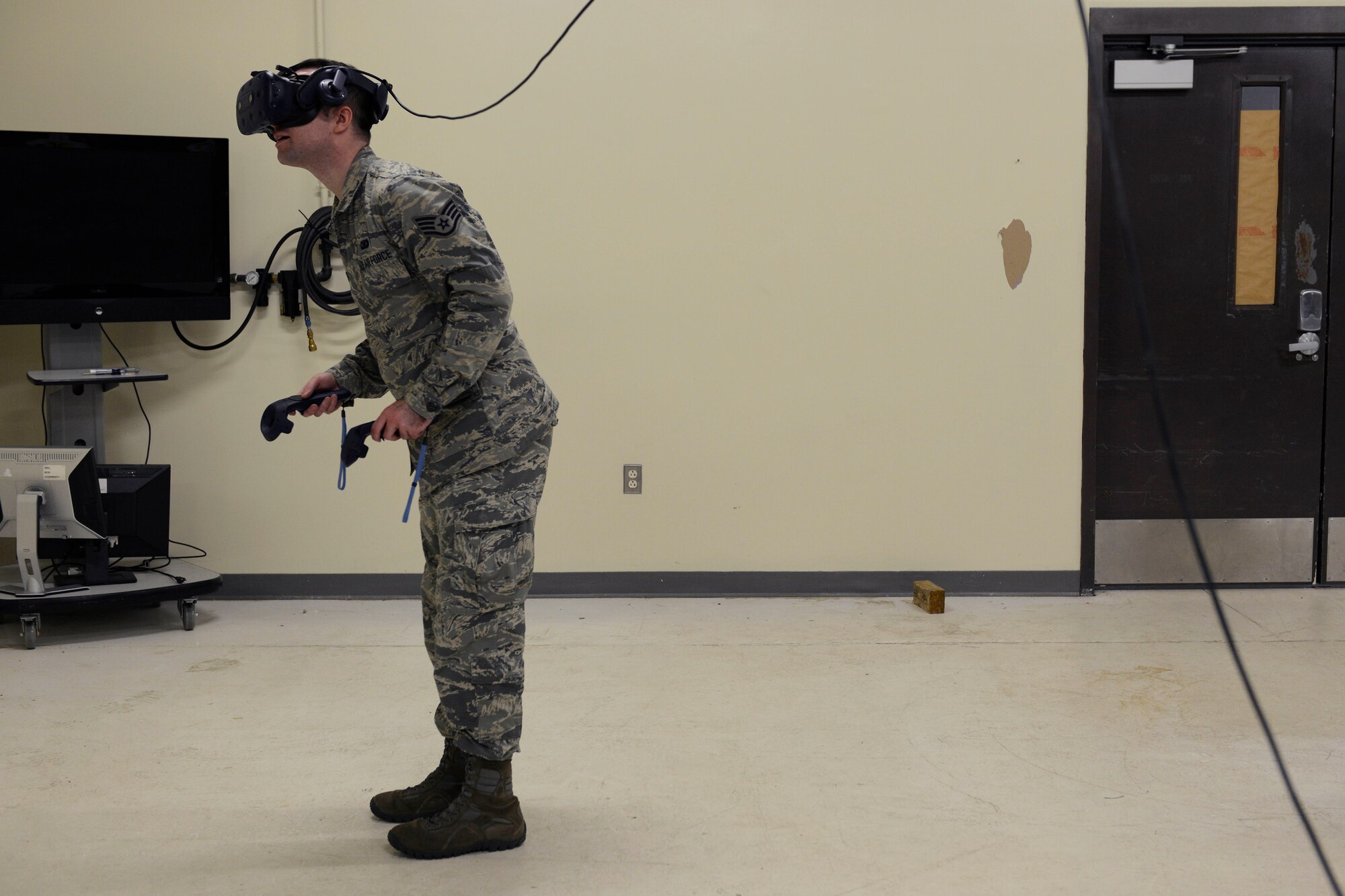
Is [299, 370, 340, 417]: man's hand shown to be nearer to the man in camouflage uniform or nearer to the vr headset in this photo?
the man in camouflage uniform

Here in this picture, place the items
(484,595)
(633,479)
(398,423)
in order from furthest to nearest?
(633,479), (484,595), (398,423)

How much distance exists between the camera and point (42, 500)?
3.43m

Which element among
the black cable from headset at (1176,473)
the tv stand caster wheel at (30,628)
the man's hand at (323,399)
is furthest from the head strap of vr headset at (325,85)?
the tv stand caster wheel at (30,628)

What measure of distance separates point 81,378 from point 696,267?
2.18m

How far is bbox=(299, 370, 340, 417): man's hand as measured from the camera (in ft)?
6.69

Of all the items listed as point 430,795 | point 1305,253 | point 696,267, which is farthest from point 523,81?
point 1305,253

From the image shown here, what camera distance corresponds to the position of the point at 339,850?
Answer: 6.88 ft

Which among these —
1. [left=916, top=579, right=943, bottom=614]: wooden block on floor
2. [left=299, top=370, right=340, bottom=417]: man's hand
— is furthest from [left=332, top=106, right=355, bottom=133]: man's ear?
[left=916, top=579, right=943, bottom=614]: wooden block on floor

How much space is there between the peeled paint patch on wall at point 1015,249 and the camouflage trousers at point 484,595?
2.52 meters

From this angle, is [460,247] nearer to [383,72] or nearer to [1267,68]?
[383,72]

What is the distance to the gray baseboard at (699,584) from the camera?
402 cm

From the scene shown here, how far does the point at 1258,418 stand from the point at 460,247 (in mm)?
3418

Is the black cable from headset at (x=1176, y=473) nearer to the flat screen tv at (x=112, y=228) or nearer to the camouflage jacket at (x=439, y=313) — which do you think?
the camouflage jacket at (x=439, y=313)

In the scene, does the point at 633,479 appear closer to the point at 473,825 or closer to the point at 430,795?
the point at 430,795
